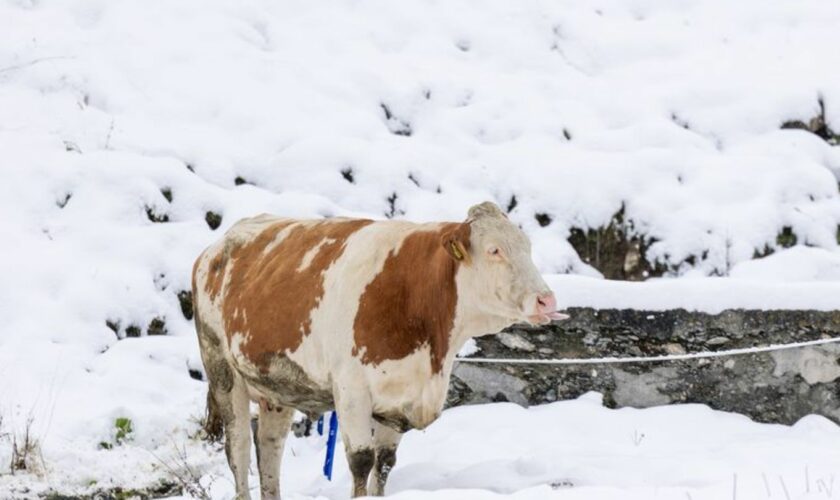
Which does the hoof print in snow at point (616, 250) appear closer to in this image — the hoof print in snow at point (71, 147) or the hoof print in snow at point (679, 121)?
the hoof print in snow at point (679, 121)

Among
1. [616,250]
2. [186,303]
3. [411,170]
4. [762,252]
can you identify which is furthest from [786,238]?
[186,303]

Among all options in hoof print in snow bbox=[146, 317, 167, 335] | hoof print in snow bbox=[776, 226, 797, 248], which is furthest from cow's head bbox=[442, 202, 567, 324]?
hoof print in snow bbox=[776, 226, 797, 248]

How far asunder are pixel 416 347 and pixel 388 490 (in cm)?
117

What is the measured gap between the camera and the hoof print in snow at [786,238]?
29.6 ft

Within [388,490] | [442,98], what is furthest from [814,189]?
[388,490]

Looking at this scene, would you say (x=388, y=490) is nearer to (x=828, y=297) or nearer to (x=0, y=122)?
(x=828, y=297)

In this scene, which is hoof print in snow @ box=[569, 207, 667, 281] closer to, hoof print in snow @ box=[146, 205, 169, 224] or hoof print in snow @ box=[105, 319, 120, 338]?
hoof print in snow @ box=[146, 205, 169, 224]

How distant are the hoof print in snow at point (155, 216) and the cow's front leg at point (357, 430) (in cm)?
445

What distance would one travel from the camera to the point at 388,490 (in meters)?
5.34

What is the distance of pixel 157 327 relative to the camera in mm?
7703

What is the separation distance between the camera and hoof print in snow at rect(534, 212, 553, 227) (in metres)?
9.20

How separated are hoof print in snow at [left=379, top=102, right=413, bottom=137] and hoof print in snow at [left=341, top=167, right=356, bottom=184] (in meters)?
0.95

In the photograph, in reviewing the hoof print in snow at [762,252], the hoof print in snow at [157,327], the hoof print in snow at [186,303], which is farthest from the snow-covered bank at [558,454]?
the hoof print in snow at [762,252]

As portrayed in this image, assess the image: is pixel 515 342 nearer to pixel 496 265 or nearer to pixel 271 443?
pixel 271 443
